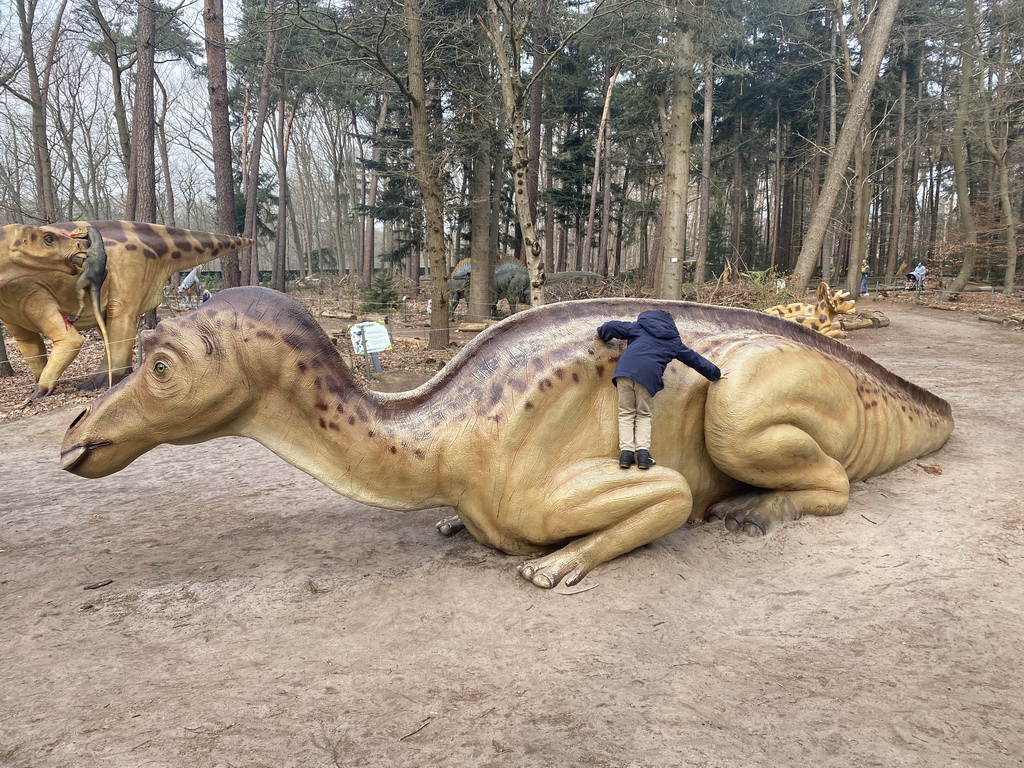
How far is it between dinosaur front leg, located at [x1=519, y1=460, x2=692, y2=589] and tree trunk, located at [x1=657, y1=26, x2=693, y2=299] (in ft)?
35.0

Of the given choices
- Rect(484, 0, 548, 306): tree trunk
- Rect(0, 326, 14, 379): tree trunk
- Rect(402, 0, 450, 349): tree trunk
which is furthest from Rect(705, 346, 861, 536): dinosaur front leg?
Rect(0, 326, 14, 379): tree trunk

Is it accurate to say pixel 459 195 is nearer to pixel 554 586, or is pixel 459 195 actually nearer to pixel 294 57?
→ pixel 294 57

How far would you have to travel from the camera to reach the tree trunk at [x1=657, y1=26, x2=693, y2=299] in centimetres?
1327

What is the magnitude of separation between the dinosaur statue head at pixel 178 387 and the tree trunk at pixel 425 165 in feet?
29.6

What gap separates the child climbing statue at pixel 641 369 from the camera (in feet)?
10.7

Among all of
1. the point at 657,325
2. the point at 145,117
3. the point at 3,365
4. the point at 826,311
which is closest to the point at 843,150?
the point at 826,311

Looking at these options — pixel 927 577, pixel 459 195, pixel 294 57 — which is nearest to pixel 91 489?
pixel 927 577

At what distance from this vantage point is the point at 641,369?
10.6 ft

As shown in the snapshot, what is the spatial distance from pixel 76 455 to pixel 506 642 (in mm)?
2137

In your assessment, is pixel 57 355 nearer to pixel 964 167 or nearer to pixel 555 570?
pixel 555 570

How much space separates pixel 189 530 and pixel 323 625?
1891 mm

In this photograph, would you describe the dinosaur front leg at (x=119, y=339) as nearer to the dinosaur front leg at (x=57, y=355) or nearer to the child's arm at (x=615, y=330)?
the dinosaur front leg at (x=57, y=355)

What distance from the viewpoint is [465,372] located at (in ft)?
11.4

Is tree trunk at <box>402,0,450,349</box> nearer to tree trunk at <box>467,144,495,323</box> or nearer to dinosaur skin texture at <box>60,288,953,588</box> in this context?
tree trunk at <box>467,144,495,323</box>
